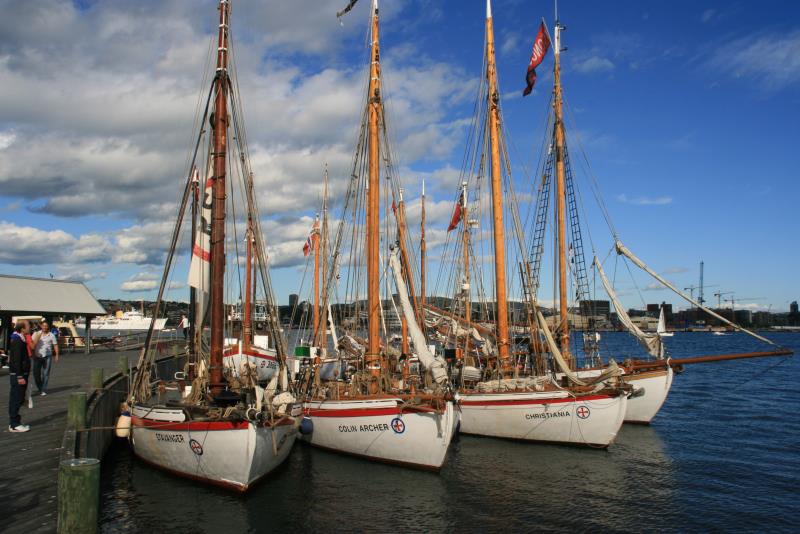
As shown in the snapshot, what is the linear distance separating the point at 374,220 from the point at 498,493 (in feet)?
32.1

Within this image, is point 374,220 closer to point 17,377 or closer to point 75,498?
point 17,377

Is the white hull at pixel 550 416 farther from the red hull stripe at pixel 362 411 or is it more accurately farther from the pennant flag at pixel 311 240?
the pennant flag at pixel 311 240

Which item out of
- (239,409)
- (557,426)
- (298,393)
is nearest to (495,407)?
(557,426)

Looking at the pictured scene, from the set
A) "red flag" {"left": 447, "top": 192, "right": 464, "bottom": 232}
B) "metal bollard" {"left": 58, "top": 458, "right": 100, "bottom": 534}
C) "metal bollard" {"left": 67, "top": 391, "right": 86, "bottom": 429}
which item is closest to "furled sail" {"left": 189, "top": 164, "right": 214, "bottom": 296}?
"metal bollard" {"left": 67, "top": 391, "right": 86, "bottom": 429}

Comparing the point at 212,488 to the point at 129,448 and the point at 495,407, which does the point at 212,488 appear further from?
the point at 495,407

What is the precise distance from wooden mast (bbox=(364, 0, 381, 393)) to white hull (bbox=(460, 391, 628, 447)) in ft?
16.6

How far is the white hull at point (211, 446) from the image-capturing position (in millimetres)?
13453

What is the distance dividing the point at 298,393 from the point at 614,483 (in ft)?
35.5

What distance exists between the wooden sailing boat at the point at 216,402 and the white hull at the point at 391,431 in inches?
64.3

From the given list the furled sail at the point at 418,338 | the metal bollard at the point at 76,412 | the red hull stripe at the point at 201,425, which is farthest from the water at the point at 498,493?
the furled sail at the point at 418,338

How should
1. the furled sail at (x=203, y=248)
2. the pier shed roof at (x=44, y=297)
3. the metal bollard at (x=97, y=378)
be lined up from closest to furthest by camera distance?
the furled sail at (x=203, y=248)
the metal bollard at (x=97, y=378)
the pier shed roof at (x=44, y=297)

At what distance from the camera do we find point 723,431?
986 inches

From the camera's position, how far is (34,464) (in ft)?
40.4

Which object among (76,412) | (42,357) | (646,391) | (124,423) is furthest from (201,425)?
(646,391)
